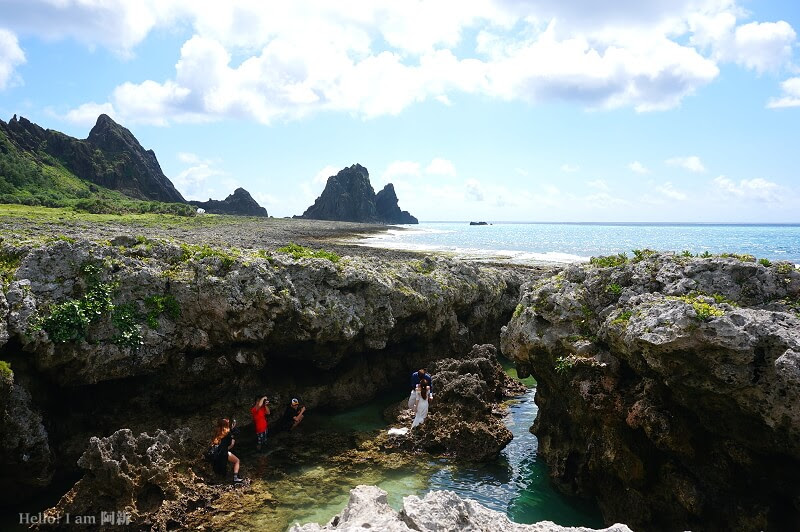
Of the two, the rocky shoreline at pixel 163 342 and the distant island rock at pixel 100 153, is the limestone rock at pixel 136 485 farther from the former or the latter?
the distant island rock at pixel 100 153

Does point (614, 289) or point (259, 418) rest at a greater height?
point (614, 289)

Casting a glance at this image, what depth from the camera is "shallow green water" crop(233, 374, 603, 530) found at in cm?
1181

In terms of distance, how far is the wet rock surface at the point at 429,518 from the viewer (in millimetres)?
6230

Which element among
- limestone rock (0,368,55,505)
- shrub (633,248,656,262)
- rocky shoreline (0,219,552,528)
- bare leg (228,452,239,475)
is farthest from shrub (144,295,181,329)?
shrub (633,248,656,262)

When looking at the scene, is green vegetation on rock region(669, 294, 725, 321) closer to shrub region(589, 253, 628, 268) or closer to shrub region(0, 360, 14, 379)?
shrub region(589, 253, 628, 268)

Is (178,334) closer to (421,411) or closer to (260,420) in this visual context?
(260,420)

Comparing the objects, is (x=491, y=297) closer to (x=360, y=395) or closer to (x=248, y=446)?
(x=360, y=395)

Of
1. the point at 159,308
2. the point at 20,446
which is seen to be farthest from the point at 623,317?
the point at 20,446

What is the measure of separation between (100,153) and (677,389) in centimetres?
19227

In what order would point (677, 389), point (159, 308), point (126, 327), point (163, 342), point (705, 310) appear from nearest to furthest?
point (705, 310), point (677, 389), point (126, 327), point (163, 342), point (159, 308)

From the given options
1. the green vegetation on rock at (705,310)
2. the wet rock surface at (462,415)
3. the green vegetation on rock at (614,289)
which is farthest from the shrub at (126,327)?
the green vegetation on rock at (705,310)

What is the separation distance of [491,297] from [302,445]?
14752mm

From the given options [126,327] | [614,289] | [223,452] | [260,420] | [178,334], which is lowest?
[223,452]

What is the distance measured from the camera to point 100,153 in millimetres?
165125
